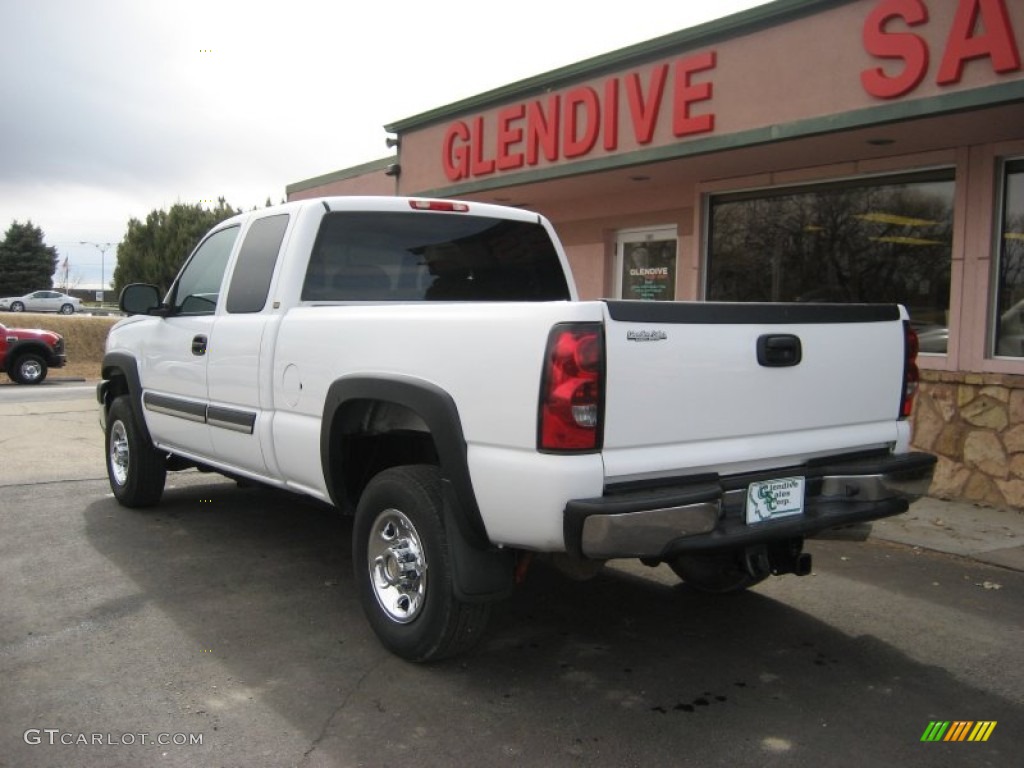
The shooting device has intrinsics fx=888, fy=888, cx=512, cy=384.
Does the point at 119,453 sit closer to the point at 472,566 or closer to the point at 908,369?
the point at 472,566

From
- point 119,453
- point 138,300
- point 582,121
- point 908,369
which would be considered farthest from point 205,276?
point 582,121

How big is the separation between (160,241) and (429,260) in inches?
1911

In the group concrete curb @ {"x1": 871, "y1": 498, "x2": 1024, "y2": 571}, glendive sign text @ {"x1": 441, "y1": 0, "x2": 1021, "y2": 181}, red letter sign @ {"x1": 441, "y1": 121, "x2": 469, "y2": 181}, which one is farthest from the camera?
red letter sign @ {"x1": 441, "y1": 121, "x2": 469, "y2": 181}

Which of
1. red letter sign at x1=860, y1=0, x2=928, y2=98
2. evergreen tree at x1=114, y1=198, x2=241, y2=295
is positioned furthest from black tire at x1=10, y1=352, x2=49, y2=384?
evergreen tree at x1=114, y1=198, x2=241, y2=295

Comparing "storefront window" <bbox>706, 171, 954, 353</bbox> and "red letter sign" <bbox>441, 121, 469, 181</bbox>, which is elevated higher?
"red letter sign" <bbox>441, 121, 469, 181</bbox>

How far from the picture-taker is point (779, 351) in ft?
11.7

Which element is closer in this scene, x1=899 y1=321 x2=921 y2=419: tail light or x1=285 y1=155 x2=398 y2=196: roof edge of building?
x1=899 y1=321 x2=921 y2=419: tail light

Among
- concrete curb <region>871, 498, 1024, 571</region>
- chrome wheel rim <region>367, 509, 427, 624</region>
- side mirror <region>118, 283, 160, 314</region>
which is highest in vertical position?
side mirror <region>118, 283, 160, 314</region>

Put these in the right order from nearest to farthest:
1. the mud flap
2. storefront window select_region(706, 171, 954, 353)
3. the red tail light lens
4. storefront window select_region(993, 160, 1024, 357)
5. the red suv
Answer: the mud flap < the red tail light lens < storefront window select_region(993, 160, 1024, 357) < storefront window select_region(706, 171, 954, 353) < the red suv

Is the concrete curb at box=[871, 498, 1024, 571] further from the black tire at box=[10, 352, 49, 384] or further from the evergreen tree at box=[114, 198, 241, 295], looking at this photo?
the evergreen tree at box=[114, 198, 241, 295]

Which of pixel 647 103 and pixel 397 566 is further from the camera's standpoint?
pixel 647 103

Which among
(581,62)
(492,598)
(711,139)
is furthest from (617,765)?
(581,62)

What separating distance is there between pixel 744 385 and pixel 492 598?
1.29m

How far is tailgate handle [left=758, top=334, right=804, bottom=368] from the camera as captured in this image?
3.51 meters
